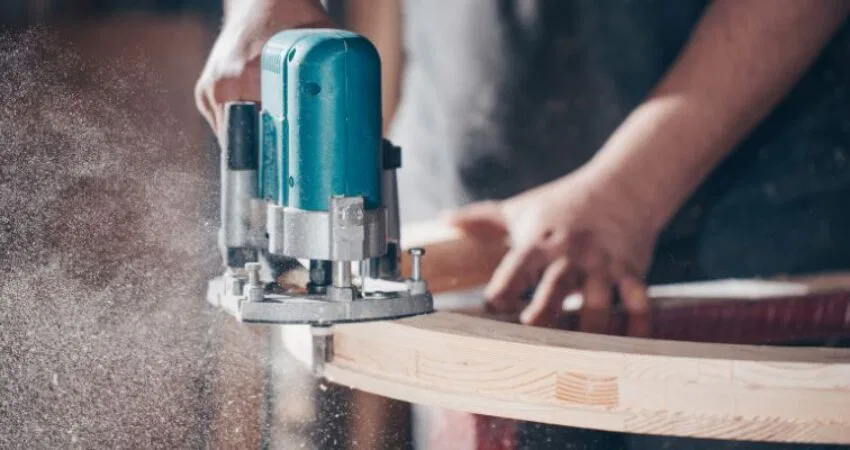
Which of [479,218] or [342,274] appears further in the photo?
[479,218]

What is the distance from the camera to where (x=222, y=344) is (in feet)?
4.31

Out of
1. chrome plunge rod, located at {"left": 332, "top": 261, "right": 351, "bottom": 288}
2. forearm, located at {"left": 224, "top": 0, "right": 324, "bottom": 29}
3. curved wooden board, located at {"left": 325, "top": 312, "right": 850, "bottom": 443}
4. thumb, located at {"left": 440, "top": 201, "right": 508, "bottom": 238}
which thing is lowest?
curved wooden board, located at {"left": 325, "top": 312, "right": 850, "bottom": 443}

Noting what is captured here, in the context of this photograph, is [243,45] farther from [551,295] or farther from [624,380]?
[624,380]

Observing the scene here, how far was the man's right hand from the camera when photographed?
1.09 m

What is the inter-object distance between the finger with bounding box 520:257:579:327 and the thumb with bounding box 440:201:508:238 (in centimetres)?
12

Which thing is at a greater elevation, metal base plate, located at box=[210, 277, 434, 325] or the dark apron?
the dark apron

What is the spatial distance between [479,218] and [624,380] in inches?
17.1

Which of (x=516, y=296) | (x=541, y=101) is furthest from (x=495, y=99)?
(x=516, y=296)

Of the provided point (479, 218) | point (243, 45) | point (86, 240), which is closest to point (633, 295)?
point (479, 218)

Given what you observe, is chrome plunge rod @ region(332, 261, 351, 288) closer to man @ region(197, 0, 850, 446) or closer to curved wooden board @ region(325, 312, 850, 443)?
curved wooden board @ region(325, 312, 850, 443)

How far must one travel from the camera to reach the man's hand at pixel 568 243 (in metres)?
1.04

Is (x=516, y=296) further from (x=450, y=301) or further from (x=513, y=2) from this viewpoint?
(x=513, y=2)

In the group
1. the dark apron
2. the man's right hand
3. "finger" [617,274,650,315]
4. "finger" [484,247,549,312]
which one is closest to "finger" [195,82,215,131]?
the man's right hand

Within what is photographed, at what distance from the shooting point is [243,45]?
1.14 metres
